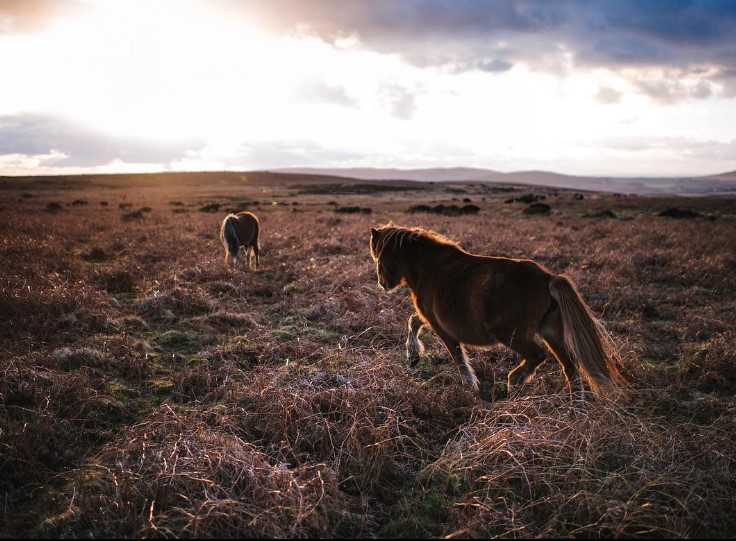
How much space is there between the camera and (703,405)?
14.4 feet

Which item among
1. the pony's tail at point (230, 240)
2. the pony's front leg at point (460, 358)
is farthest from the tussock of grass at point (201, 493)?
the pony's tail at point (230, 240)

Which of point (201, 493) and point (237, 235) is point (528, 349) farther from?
point (237, 235)

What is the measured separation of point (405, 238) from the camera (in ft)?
18.0

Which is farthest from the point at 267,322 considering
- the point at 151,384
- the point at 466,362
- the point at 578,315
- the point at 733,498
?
the point at 733,498

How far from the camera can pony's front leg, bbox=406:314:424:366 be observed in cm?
564

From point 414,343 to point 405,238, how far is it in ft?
4.74

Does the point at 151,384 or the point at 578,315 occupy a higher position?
the point at 578,315

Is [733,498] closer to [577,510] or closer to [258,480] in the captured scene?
[577,510]

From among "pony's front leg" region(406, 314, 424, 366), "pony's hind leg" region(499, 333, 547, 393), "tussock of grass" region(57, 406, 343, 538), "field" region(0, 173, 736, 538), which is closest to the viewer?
"tussock of grass" region(57, 406, 343, 538)

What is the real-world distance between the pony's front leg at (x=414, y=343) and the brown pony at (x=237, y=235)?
7.56 m

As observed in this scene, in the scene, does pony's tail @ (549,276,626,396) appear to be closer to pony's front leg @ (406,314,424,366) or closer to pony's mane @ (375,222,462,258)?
pony's mane @ (375,222,462,258)

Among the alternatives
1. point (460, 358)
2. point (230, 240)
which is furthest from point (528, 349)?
point (230, 240)

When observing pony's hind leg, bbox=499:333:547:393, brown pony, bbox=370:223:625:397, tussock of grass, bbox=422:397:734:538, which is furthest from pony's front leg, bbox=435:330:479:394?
tussock of grass, bbox=422:397:734:538

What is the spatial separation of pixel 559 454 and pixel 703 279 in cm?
891
